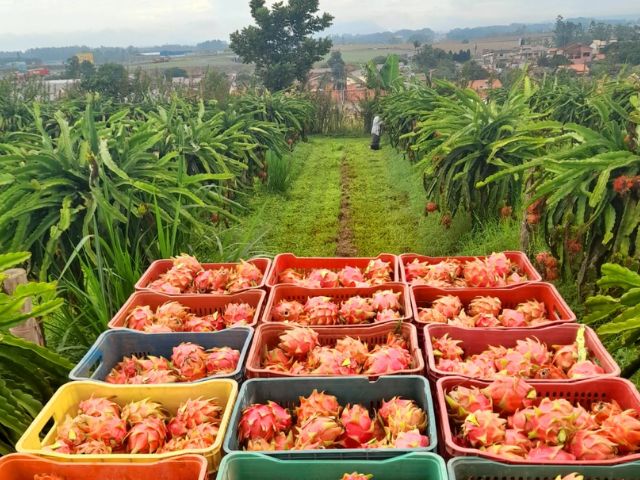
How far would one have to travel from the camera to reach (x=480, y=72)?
821 inches

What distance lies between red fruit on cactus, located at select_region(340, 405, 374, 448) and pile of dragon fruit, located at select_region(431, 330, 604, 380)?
1.11 feet

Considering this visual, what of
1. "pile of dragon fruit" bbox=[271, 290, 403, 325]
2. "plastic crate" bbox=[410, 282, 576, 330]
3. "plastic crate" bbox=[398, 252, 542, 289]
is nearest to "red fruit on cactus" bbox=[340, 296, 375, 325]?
"pile of dragon fruit" bbox=[271, 290, 403, 325]

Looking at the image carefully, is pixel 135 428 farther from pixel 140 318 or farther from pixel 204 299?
→ pixel 204 299

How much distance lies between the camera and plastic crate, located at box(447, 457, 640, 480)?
4.36 feet

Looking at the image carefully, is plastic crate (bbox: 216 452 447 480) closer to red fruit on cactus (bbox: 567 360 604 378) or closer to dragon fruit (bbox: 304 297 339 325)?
red fruit on cactus (bbox: 567 360 604 378)

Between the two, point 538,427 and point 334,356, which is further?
point 334,356

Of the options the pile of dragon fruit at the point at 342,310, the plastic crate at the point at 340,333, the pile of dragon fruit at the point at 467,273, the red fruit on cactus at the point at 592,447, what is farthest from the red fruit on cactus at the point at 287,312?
the red fruit on cactus at the point at 592,447

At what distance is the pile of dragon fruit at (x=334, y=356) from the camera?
1.80 m

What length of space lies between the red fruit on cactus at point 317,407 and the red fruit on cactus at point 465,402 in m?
0.31

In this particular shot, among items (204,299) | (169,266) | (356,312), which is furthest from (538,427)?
(169,266)

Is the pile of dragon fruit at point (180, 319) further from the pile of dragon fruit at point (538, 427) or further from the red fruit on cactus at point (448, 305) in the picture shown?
the pile of dragon fruit at point (538, 427)

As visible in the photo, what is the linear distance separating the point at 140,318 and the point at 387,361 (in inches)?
37.9

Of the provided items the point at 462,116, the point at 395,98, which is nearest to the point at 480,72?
the point at 395,98

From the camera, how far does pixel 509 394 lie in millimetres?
1570
